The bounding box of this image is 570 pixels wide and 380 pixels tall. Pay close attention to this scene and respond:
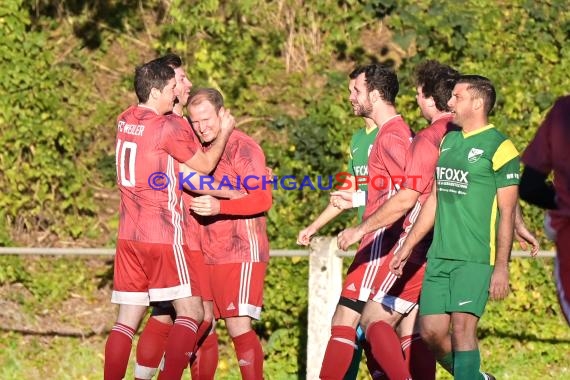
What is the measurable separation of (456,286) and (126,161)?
2380 millimetres

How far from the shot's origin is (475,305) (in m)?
7.35

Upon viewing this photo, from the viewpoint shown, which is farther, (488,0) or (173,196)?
(488,0)

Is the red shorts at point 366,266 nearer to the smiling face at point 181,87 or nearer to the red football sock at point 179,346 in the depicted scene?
the red football sock at point 179,346

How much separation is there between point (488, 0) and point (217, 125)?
18.1ft

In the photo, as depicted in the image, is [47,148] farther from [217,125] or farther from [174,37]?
[217,125]

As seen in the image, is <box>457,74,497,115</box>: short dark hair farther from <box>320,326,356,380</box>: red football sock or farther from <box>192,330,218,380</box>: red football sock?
<box>192,330,218,380</box>: red football sock

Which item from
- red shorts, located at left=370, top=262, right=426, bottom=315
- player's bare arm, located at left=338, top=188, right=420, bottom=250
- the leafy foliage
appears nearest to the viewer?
player's bare arm, located at left=338, top=188, right=420, bottom=250

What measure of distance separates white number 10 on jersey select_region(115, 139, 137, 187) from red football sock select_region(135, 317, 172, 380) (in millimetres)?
1095

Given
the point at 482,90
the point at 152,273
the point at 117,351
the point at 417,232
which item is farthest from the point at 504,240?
the point at 117,351

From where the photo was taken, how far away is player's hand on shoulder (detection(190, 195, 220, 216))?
8250 millimetres

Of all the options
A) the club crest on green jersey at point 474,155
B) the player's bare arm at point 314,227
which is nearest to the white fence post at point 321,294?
the player's bare arm at point 314,227

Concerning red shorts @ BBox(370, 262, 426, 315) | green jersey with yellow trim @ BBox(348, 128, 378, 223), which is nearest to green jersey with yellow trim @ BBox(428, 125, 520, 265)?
red shorts @ BBox(370, 262, 426, 315)

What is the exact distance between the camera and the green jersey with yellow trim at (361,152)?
8.41 metres

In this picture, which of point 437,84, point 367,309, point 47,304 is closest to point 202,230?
point 367,309
